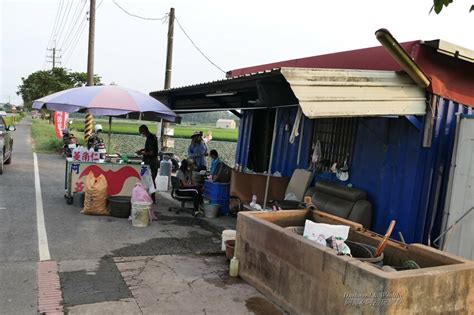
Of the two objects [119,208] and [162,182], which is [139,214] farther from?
[162,182]

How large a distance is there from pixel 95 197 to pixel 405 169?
5901 mm

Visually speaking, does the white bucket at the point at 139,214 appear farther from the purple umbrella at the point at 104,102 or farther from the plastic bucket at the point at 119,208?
the purple umbrella at the point at 104,102

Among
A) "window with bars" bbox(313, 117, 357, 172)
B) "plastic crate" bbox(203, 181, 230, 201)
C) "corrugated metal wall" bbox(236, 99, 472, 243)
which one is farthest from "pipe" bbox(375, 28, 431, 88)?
"plastic crate" bbox(203, 181, 230, 201)

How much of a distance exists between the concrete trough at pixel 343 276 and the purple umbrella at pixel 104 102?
4255 mm

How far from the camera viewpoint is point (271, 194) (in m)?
8.99

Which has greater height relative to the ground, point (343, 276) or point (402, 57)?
point (402, 57)

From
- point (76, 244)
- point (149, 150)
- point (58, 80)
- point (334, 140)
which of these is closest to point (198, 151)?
point (149, 150)

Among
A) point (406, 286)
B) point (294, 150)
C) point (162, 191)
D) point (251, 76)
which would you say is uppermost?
point (251, 76)

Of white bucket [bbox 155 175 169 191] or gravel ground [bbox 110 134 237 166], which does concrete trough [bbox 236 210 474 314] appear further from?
gravel ground [bbox 110 134 237 166]

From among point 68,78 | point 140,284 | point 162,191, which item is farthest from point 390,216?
point 68,78

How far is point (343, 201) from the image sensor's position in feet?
23.4

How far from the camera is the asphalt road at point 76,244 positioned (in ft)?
16.0

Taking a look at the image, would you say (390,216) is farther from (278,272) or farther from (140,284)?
(140,284)

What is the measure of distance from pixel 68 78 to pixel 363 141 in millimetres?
33385
